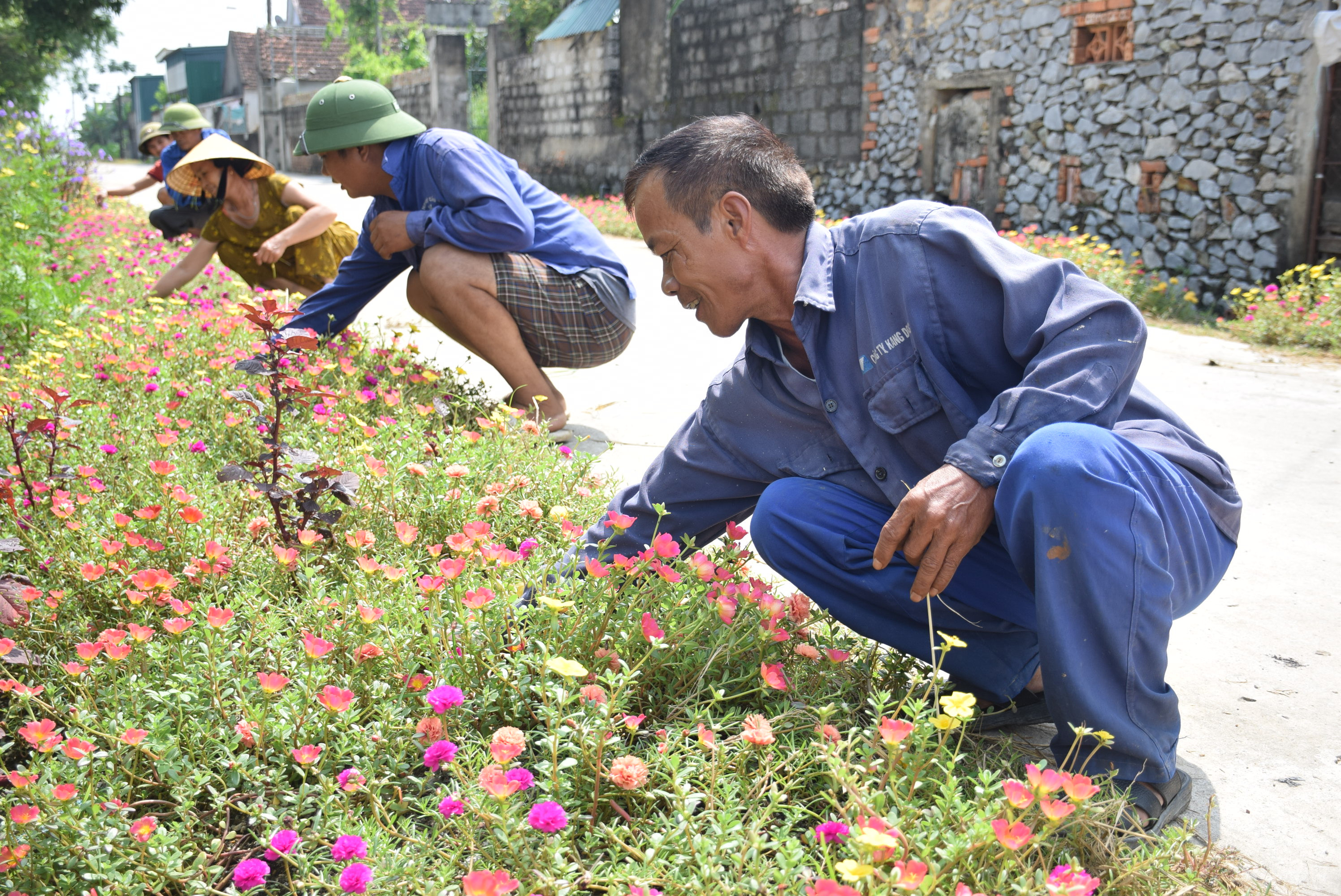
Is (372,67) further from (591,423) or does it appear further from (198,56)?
(591,423)

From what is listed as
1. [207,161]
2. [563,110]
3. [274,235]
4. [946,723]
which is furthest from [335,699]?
[563,110]

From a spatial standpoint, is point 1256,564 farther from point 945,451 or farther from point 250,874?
point 250,874

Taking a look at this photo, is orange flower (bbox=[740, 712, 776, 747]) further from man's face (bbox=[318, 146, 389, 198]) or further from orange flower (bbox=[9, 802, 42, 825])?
man's face (bbox=[318, 146, 389, 198])

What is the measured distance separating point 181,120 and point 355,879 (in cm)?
678

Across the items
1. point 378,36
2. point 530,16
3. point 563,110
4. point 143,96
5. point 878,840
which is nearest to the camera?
point 878,840

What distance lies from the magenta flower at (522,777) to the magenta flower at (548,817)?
0.04m

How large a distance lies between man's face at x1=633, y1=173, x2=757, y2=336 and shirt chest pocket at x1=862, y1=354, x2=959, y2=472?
0.31 metres

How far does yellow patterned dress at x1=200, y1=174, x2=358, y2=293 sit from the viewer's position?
16.3ft

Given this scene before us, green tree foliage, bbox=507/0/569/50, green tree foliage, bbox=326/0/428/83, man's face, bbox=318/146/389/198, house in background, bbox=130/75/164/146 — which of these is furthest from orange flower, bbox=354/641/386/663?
Answer: house in background, bbox=130/75/164/146

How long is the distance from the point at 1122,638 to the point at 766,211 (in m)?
0.99

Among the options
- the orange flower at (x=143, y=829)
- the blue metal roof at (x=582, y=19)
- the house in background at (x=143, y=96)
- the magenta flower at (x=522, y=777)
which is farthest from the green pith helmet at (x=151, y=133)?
the house in background at (x=143, y=96)

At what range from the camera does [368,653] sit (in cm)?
167

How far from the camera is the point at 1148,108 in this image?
26.3 feet

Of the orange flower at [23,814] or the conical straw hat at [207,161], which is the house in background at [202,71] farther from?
the orange flower at [23,814]
